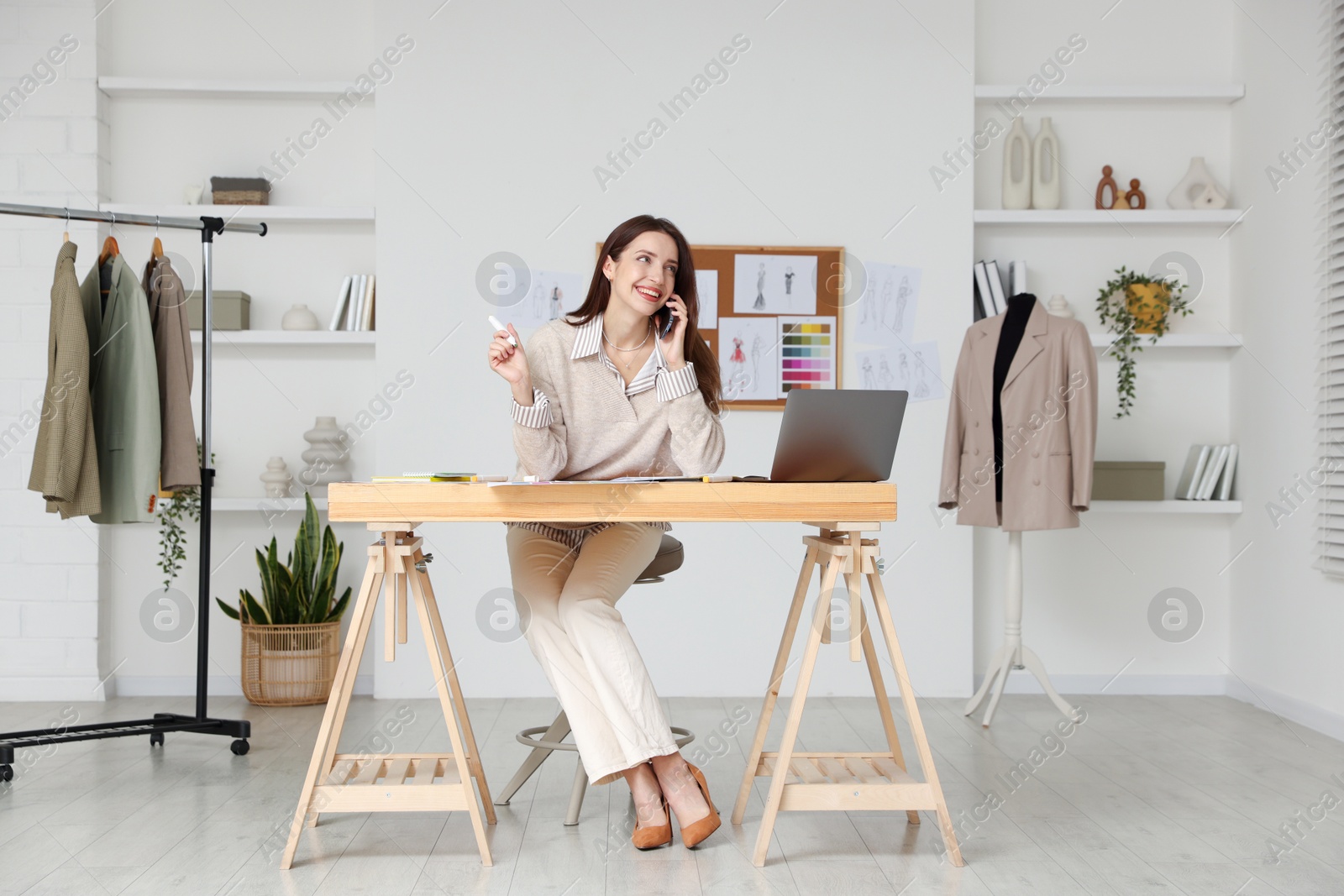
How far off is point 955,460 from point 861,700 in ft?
3.09

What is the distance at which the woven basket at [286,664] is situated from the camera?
12.0 ft

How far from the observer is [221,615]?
402 cm

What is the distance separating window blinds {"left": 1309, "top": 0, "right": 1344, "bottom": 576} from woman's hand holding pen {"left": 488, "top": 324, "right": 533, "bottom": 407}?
2706mm

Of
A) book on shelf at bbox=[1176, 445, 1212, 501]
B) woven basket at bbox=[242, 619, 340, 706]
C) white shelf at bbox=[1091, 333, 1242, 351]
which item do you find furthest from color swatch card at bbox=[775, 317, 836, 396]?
woven basket at bbox=[242, 619, 340, 706]

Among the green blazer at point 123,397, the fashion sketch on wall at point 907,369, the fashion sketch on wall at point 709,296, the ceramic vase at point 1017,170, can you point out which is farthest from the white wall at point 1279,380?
the green blazer at point 123,397

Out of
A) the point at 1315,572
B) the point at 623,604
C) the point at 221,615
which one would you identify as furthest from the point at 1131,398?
the point at 221,615

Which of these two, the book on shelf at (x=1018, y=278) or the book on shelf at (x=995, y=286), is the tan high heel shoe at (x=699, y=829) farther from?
the book on shelf at (x=1018, y=278)

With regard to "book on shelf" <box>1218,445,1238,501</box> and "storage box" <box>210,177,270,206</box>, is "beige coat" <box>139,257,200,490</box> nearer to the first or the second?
"storage box" <box>210,177,270,206</box>

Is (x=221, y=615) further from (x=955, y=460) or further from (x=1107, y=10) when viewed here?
(x=1107, y=10)

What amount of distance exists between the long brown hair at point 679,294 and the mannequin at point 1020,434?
4.35 ft

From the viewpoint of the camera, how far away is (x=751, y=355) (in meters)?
3.92

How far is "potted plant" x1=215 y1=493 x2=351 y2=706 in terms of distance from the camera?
3672mm

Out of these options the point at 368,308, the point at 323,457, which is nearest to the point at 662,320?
the point at 368,308

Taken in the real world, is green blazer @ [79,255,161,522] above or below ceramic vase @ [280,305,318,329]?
below
